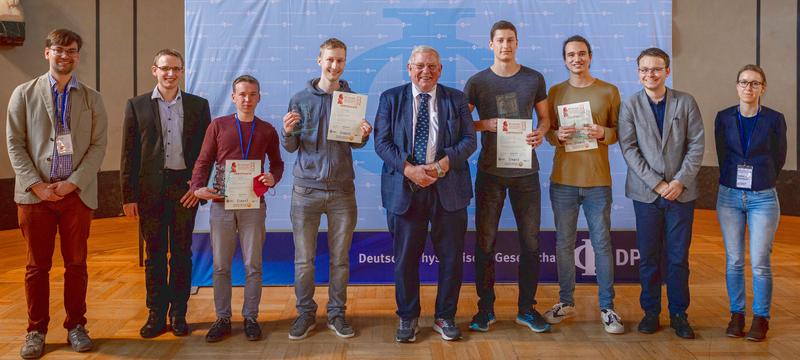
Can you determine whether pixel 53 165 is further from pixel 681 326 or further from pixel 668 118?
pixel 681 326

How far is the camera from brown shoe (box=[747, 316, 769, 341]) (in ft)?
11.1

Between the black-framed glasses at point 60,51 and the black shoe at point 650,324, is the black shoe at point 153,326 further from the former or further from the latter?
the black shoe at point 650,324

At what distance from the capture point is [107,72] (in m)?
7.72

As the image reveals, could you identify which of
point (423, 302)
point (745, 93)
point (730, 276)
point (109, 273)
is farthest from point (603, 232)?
point (109, 273)

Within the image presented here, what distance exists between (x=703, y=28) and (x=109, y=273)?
24.2 ft

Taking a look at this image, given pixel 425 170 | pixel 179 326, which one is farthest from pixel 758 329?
pixel 179 326

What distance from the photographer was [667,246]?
347 centimetres

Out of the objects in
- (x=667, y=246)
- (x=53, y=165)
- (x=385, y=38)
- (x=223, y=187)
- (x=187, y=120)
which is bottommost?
(x=667, y=246)

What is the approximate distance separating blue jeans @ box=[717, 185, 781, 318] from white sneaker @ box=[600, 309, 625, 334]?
583mm

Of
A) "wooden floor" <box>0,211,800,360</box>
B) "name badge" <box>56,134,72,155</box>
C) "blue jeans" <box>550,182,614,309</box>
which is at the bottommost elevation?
"wooden floor" <box>0,211,800,360</box>

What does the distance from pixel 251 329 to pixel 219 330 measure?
16cm

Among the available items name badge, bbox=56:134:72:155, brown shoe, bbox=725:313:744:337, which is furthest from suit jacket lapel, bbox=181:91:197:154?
brown shoe, bbox=725:313:744:337

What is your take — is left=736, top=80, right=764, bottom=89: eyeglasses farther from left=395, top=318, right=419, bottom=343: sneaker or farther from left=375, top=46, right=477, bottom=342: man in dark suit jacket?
left=395, top=318, right=419, bottom=343: sneaker

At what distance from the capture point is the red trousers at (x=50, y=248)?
3104 mm
